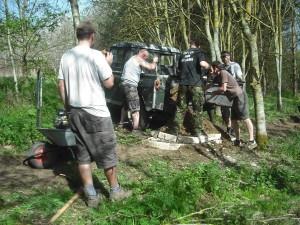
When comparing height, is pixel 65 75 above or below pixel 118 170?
above

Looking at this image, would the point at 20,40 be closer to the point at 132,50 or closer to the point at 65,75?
the point at 132,50

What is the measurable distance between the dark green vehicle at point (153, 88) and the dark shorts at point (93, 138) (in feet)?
16.2

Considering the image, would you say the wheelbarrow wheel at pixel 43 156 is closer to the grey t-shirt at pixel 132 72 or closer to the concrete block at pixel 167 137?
the concrete block at pixel 167 137

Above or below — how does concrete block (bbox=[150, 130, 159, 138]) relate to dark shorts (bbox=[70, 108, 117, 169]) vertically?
below

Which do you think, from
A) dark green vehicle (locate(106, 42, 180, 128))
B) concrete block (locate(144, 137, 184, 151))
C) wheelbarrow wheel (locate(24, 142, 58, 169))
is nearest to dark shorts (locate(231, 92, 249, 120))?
dark green vehicle (locate(106, 42, 180, 128))

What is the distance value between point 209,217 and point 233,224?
0.96ft

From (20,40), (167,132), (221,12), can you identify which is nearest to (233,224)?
(167,132)

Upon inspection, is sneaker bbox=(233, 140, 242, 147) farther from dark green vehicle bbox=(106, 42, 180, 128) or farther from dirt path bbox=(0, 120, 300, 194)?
dark green vehicle bbox=(106, 42, 180, 128)

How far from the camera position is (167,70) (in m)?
11.3

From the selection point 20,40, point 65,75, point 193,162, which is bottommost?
point 193,162

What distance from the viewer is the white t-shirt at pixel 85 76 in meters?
5.54

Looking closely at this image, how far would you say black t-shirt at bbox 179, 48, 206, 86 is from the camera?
10.1 m

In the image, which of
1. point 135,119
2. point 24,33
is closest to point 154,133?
point 135,119

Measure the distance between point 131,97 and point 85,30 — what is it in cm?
458
